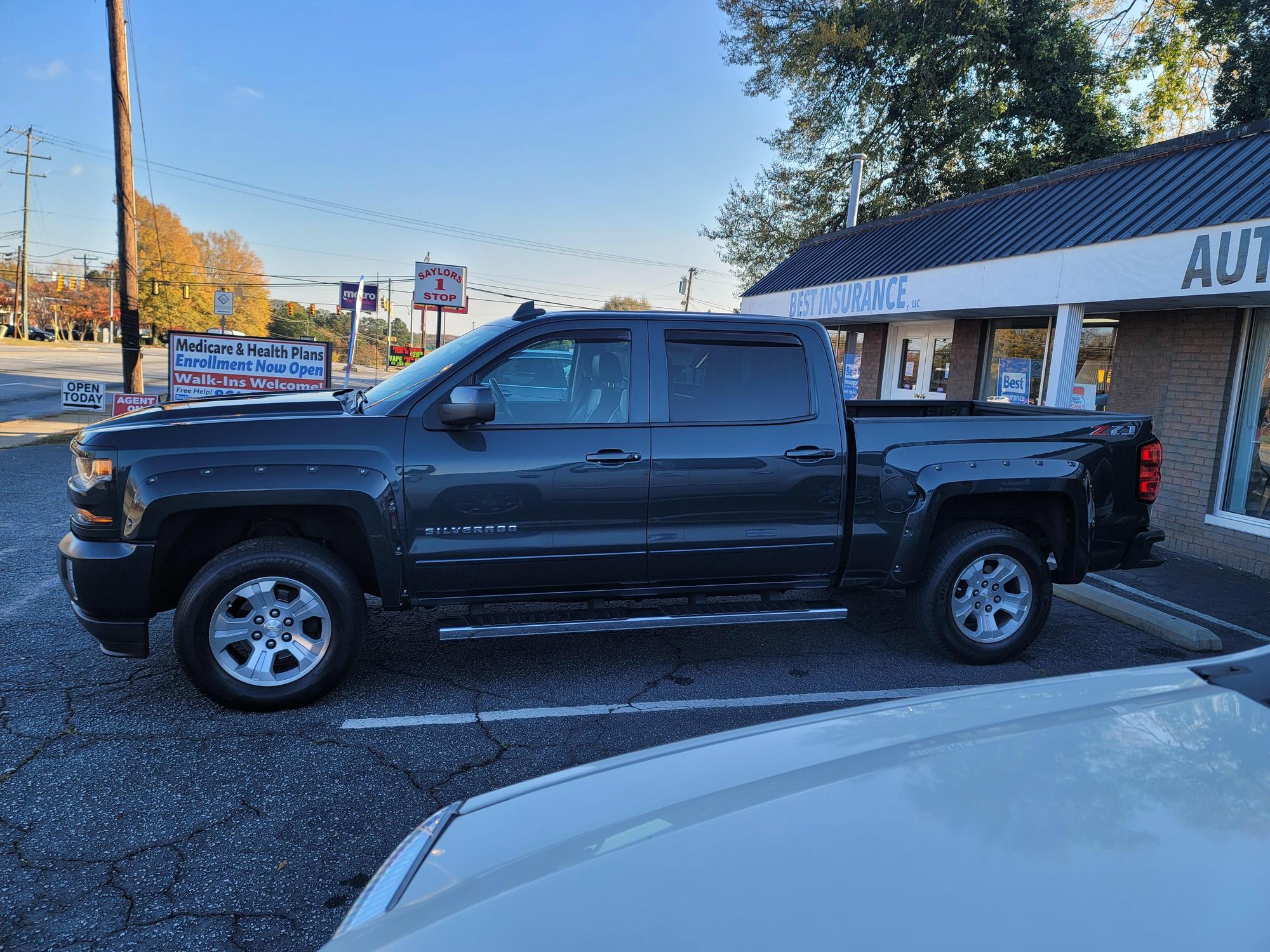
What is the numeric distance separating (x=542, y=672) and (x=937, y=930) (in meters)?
3.73

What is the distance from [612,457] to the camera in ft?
14.3

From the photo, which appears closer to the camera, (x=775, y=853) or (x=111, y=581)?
(x=775, y=853)

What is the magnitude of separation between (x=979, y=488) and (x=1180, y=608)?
2990 mm

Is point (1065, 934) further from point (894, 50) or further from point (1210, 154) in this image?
point (894, 50)

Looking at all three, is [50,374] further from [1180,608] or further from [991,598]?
[1180,608]

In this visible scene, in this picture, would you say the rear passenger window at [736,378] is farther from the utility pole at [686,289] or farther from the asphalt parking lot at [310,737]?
the utility pole at [686,289]

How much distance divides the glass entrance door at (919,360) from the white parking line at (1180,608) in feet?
19.8

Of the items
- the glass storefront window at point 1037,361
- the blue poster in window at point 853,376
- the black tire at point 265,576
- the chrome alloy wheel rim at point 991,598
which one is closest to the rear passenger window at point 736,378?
the chrome alloy wheel rim at point 991,598

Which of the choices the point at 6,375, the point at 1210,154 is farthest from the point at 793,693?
the point at 6,375

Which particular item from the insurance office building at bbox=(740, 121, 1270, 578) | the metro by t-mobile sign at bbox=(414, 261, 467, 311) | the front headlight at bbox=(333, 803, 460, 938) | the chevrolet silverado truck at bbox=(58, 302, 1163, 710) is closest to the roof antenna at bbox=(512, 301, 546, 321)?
the chevrolet silverado truck at bbox=(58, 302, 1163, 710)

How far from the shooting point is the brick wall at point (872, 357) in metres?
15.0

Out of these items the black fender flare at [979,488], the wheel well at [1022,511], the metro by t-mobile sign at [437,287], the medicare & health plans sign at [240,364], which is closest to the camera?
the black fender flare at [979,488]

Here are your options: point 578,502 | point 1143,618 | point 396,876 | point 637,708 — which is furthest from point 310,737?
point 1143,618

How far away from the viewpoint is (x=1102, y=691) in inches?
72.2
